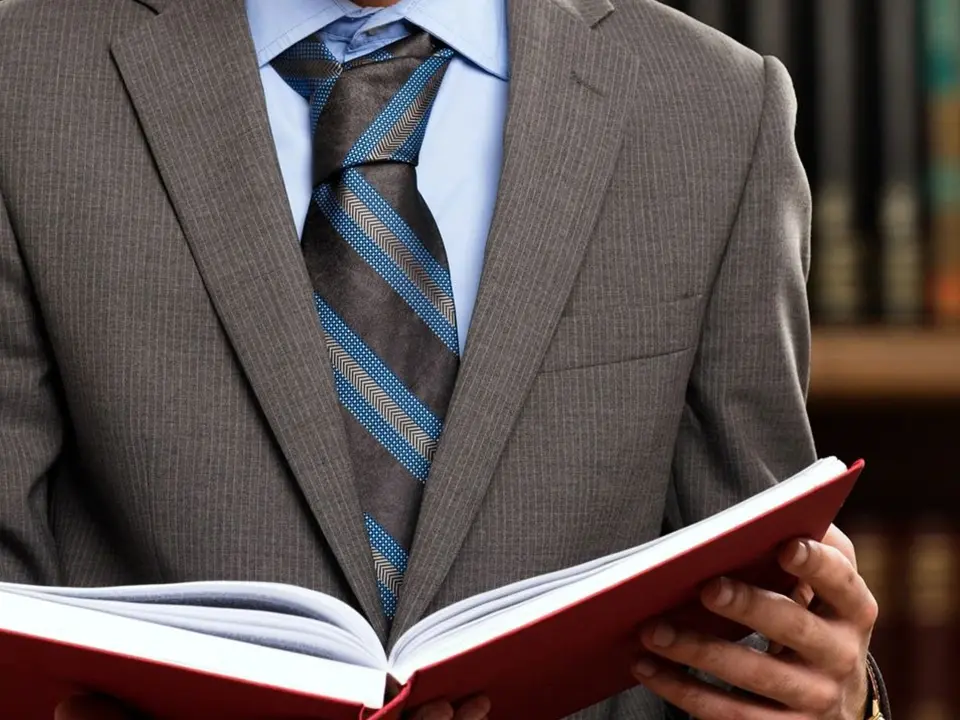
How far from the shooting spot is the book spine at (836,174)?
4.92 feet

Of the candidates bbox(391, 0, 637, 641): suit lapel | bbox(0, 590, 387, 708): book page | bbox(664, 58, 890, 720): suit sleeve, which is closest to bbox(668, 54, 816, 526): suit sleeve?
bbox(664, 58, 890, 720): suit sleeve

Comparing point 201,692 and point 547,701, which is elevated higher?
point 201,692

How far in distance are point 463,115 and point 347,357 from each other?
21 cm

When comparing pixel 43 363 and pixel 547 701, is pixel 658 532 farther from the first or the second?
pixel 43 363

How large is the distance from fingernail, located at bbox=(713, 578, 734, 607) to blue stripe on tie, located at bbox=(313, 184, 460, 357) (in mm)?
278

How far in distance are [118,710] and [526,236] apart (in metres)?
0.41

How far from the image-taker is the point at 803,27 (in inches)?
59.2

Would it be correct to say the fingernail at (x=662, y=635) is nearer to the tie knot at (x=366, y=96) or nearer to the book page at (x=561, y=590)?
the book page at (x=561, y=590)

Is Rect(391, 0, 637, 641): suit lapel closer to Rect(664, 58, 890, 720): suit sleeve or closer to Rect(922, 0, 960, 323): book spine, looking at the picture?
Rect(664, 58, 890, 720): suit sleeve

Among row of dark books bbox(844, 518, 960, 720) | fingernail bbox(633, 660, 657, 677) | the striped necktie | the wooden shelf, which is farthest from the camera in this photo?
row of dark books bbox(844, 518, 960, 720)

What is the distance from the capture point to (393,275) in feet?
3.08

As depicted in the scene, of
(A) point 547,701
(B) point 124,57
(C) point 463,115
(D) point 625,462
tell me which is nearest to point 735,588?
(A) point 547,701

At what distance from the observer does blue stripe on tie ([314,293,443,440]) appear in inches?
36.3

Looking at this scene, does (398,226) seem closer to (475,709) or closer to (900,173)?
(475,709)
